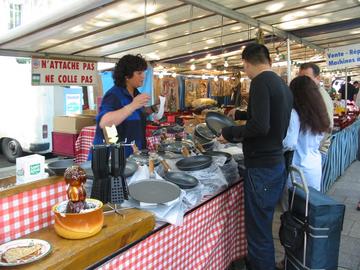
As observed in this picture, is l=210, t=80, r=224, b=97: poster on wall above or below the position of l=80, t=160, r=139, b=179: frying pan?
above

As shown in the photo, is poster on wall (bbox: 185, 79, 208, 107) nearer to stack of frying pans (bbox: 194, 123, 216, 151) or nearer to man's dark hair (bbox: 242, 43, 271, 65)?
stack of frying pans (bbox: 194, 123, 216, 151)

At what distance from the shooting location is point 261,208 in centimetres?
228

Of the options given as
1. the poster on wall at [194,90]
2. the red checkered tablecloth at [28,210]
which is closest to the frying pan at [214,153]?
the red checkered tablecloth at [28,210]

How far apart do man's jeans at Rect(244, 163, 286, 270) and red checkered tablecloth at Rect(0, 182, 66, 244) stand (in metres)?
1.22

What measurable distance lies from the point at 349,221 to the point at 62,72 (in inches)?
187

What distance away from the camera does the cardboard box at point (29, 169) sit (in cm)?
158

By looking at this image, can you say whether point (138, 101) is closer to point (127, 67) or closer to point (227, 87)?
point (127, 67)

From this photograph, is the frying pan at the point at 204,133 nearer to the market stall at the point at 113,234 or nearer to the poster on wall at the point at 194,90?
the market stall at the point at 113,234

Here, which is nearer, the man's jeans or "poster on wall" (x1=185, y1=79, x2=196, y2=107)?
the man's jeans

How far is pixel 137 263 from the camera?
165cm

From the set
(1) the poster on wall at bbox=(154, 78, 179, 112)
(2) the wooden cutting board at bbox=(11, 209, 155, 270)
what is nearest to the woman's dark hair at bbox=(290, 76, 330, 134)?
(2) the wooden cutting board at bbox=(11, 209, 155, 270)

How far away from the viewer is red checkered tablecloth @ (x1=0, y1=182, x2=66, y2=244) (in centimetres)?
140

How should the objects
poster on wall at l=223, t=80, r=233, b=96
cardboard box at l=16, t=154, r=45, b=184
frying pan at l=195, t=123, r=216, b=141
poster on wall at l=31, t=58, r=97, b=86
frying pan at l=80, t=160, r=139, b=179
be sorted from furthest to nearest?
poster on wall at l=223, t=80, r=233, b=96
poster on wall at l=31, t=58, r=97, b=86
frying pan at l=195, t=123, r=216, b=141
frying pan at l=80, t=160, r=139, b=179
cardboard box at l=16, t=154, r=45, b=184

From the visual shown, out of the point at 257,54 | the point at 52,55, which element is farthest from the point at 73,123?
the point at 257,54
